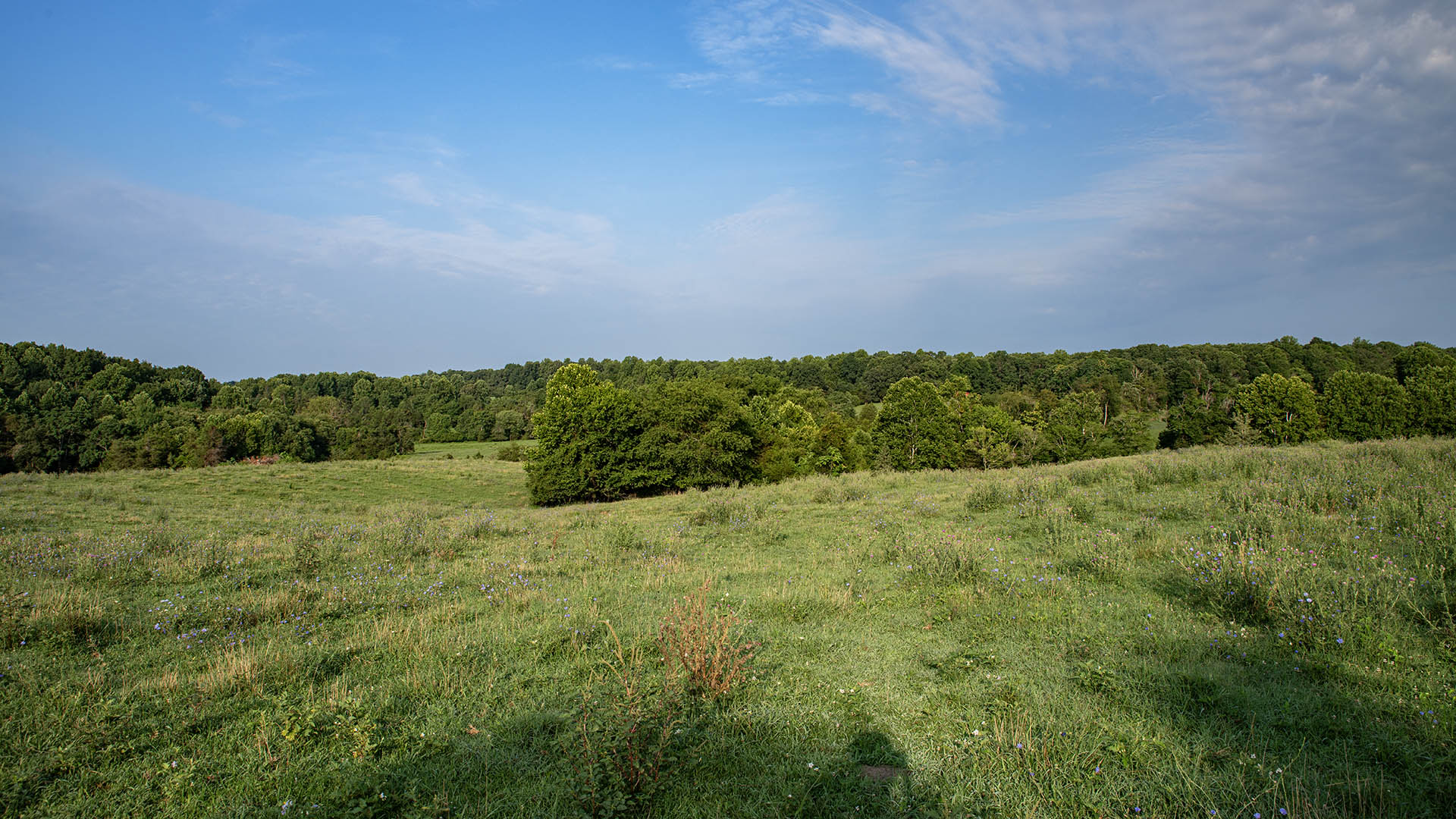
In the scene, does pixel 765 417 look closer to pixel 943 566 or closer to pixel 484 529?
pixel 484 529

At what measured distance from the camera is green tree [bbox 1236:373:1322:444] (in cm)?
5209

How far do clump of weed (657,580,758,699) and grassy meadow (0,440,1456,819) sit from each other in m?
0.03

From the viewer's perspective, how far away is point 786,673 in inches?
215

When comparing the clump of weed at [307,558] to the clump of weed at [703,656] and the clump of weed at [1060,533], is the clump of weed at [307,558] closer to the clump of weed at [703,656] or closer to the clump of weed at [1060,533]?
the clump of weed at [703,656]

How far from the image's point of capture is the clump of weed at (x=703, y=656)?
4.95 metres

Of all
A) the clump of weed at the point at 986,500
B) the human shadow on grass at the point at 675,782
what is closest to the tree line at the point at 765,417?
the clump of weed at the point at 986,500

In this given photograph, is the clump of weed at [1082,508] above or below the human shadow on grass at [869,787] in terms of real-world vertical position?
above

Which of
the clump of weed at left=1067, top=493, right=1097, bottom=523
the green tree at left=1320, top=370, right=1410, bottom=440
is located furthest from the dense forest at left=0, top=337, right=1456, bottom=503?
the clump of weed at left=1067, top=493, right=1097, bottom=523

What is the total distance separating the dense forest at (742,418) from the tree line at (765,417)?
0.64 feet

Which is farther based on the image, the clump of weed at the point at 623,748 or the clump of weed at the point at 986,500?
the clump of weed at the point at 986,500

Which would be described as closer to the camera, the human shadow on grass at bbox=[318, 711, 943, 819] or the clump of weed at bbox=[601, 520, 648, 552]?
the human shadow on grass at bbox=[318, 711, 943, 819]

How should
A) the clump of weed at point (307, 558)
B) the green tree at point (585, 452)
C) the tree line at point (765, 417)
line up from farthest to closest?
the tree line at point (765, 417)
the green tree at point (585, 452)
the clump of weed at point (307, 558)

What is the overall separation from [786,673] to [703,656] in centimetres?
91

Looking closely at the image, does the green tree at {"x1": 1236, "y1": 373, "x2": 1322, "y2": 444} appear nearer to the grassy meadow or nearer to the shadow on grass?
the grassy meadow
